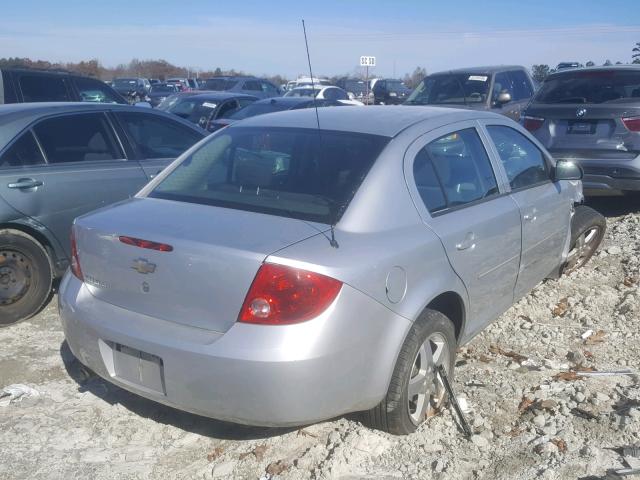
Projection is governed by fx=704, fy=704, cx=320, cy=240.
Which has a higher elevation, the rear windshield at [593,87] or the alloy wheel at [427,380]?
the rear windshield at [593,87]

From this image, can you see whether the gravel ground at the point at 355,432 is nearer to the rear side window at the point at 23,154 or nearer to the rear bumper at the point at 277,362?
the rear bumper at the point at 277,362

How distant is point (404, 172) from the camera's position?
3549mm

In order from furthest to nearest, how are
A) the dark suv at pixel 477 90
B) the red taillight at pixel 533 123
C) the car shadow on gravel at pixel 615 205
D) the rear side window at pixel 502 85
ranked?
1. the rear side window at pixel 502 85
2. the dark suv at pixel 477 90
3. the car shadow on gravel at pixel 615 205
4. the red taillight at pixel 533 123

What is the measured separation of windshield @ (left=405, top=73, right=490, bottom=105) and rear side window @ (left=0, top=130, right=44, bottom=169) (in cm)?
786

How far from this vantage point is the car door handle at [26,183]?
5019 millimetres

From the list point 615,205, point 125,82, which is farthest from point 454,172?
point 125,82

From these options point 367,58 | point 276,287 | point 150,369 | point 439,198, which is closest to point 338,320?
point 276,287

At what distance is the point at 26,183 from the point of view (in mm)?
5086

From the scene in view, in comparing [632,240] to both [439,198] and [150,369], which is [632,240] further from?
[150,369]

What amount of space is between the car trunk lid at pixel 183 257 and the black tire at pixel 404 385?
716 millimetres

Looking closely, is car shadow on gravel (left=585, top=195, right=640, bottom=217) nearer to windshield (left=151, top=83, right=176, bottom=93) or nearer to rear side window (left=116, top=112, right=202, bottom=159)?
rear side window (left=116, top=112, right=202, bottom=159)

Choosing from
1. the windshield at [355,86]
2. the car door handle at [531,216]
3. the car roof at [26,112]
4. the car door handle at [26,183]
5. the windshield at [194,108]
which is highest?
the car roof at [26,112]

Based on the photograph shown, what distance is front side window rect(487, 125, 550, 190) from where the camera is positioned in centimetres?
455

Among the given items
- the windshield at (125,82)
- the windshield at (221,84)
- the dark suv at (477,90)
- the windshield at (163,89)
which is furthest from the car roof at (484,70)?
the windshield at (125,82)
